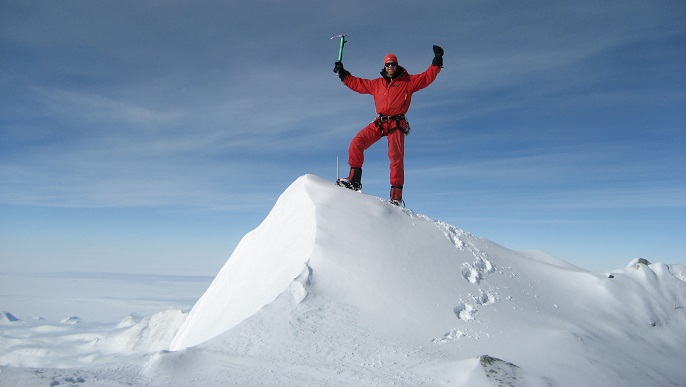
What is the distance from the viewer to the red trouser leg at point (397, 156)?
9.95 m

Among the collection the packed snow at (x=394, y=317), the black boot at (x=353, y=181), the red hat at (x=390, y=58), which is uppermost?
the red hat at (x=390, y=58)

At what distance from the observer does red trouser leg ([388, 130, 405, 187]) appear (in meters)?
9.95

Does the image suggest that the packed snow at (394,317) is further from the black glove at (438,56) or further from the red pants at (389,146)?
the black glove at (438,56)

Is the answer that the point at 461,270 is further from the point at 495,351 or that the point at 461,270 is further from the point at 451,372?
the point at 451,372

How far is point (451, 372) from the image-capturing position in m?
4.92

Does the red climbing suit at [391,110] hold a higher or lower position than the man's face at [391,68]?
lower

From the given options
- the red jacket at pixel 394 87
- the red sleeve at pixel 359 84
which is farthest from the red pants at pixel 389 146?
the red sleeve at pixel 359 84

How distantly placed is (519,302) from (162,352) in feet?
20.8

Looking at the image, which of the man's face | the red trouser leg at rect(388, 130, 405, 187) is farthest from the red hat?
the red trouser leg at rect(388, 130, 405, 187)

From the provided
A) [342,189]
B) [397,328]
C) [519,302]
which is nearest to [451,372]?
[397,328]

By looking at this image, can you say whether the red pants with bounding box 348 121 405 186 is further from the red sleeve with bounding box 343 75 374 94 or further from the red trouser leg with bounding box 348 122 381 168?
the red sleeve with bounding box 343 75 374 94

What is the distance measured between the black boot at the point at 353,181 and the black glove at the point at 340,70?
8.11 ft

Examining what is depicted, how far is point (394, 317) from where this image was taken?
19.9 feet

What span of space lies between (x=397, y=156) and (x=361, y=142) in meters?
1.00
